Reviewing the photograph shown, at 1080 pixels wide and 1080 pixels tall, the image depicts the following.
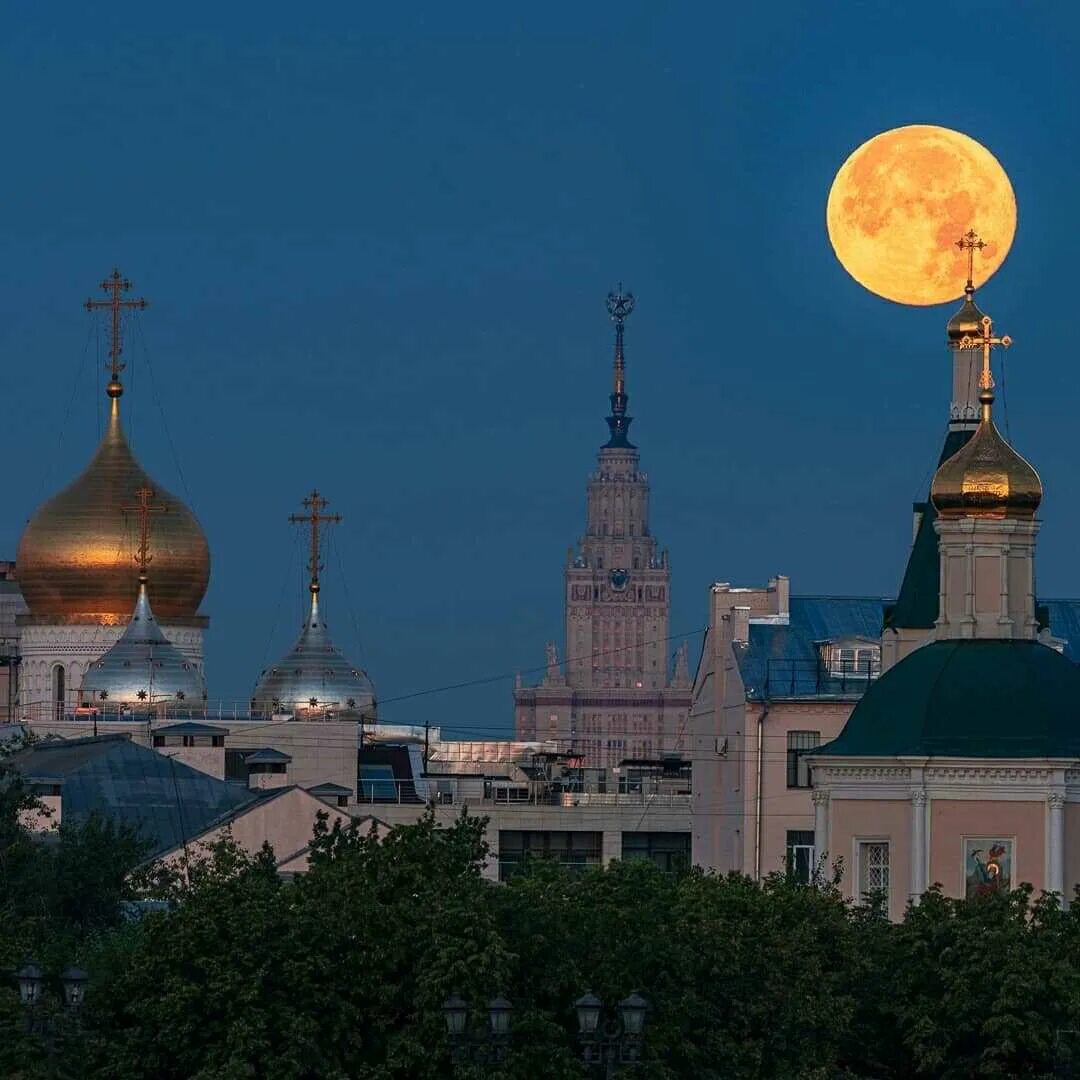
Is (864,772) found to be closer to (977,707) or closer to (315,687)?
(977,707)

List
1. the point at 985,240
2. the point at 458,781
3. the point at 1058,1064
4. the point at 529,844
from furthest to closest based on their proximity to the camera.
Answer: the point at 458,781, the point at 529,844, the point at 985,240, the point at 1058,1064

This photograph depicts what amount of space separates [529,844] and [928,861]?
48.3m

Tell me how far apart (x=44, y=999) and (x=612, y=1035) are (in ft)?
17.6

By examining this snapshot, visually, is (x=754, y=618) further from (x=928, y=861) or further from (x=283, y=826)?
(x=928, y=861)

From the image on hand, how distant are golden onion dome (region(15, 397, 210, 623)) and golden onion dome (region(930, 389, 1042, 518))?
59.8 metres

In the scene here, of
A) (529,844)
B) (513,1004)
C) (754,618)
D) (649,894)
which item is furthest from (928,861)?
(529,844)

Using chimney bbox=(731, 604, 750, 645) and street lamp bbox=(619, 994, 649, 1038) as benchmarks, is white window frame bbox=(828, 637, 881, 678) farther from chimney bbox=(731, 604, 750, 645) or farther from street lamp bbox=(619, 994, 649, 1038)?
street lamp bbox=(619, 994, 649, 1038)

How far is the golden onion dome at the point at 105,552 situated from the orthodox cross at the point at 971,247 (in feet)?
185

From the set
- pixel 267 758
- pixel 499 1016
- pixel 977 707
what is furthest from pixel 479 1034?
pixel 267 758

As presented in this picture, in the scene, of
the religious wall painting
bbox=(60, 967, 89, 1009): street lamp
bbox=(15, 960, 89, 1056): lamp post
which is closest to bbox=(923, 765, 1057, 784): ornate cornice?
the religious wall painting

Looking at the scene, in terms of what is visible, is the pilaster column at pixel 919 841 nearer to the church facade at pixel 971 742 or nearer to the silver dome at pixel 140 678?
the church facade at pixel 971 742

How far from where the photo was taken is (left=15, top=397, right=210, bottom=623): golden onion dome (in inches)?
4710

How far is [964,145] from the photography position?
6606 cm

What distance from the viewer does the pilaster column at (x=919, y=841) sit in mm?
59438
